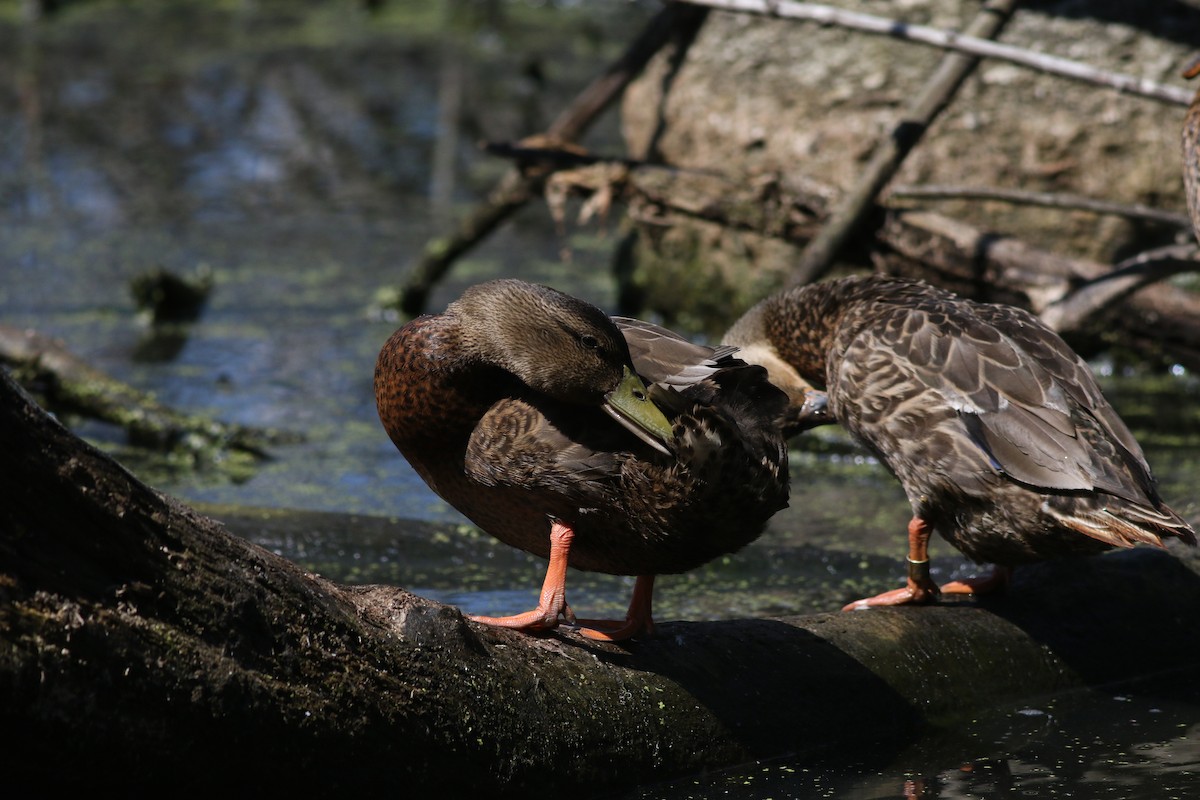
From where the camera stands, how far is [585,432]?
3.38 m

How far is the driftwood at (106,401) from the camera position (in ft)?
20.7

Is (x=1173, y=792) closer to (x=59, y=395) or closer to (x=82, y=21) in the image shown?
(x=59, y=395)

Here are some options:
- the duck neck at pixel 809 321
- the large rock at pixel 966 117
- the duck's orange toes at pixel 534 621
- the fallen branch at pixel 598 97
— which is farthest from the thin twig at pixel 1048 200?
the duck's orange toes at pixel 534 621

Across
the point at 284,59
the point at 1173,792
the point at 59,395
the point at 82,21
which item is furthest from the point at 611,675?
the point at 82,21

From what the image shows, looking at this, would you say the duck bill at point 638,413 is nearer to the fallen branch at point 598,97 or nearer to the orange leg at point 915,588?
the orange leg at point 915,588

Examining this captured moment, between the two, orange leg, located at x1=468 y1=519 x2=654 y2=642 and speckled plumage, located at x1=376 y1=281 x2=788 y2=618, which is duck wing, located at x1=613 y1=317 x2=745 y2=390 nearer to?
speckled plumage, located at x1=376 y1=281 x2=788 y2=618

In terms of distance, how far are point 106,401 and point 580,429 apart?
3.54m

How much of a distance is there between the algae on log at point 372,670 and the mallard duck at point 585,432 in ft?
0.77

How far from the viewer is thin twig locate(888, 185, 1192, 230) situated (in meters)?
5.87

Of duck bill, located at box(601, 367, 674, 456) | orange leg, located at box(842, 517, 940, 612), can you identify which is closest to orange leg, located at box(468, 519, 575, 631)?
duck bill, located at box(601, 367, 674, 456)

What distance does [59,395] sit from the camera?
6375mm

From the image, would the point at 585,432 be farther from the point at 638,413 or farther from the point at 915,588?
the point at 915,588

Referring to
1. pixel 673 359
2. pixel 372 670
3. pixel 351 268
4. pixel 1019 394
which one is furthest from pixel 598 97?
pixel 372 670

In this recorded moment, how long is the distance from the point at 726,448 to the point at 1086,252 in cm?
513
